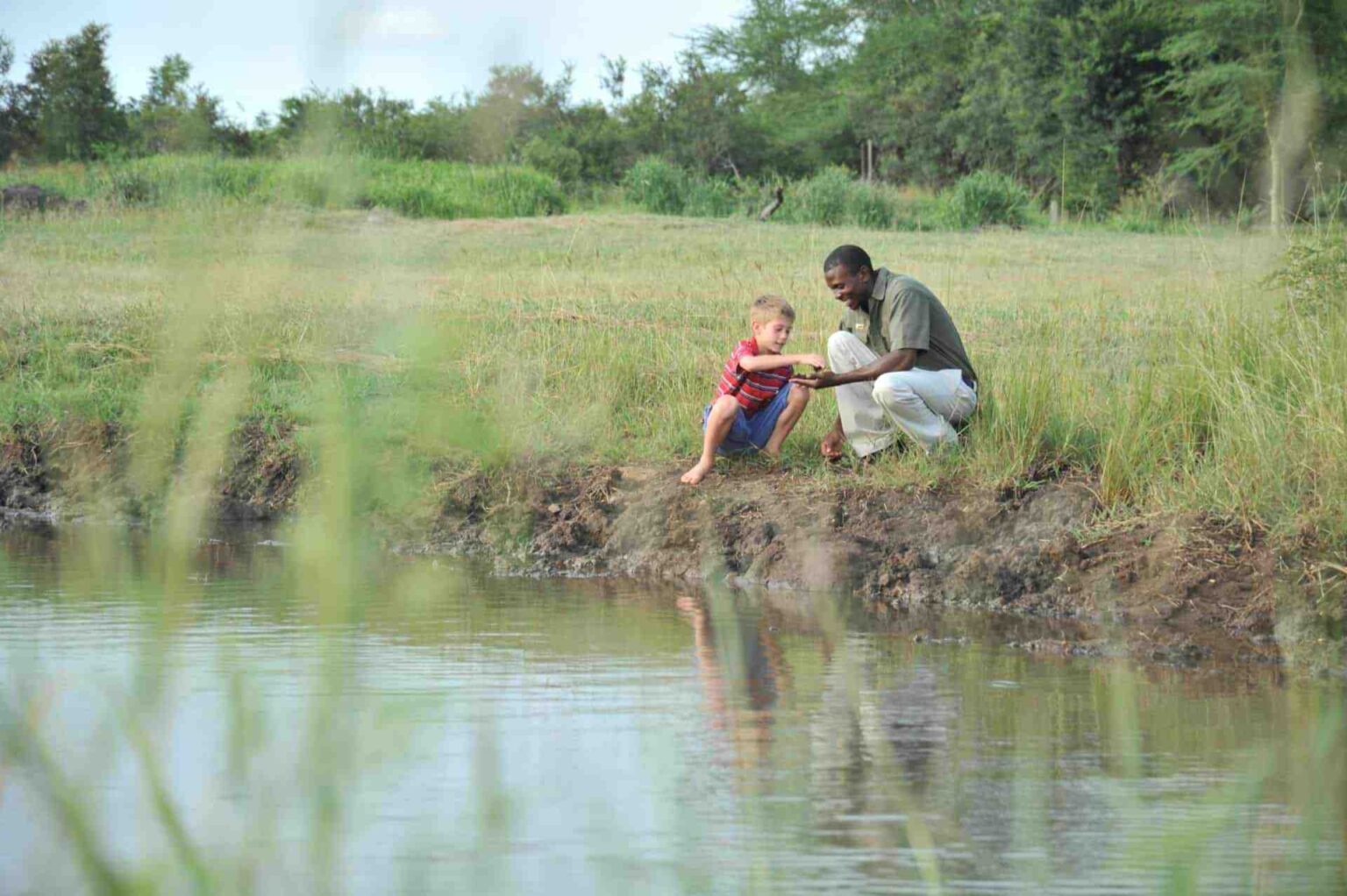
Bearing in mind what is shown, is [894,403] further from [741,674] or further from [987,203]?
[987,203]

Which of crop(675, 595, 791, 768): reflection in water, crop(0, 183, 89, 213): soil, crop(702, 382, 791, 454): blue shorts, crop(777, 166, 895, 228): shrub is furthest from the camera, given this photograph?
crop(777, 166, 895, 228): shrub

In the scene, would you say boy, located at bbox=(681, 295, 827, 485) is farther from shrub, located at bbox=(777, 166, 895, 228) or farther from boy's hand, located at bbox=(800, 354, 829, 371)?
shrub, located at bbox=(777, 166, 895, 228)

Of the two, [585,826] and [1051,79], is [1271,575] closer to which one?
[585,826]

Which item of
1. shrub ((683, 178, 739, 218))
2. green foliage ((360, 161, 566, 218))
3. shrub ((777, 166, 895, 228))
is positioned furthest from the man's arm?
shrub ((683, 178, 739, 218))

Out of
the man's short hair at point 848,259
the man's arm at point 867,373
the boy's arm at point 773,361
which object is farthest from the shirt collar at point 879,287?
the boy's arm at point 773,361

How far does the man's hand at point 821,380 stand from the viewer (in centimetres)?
736

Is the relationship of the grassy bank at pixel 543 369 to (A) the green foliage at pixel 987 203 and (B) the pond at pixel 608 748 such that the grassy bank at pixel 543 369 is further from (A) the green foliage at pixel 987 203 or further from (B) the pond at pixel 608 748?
(A) the green foliage at pixel 987 203

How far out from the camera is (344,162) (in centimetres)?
141

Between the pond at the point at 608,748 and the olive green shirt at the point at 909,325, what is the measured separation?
1.38 meters

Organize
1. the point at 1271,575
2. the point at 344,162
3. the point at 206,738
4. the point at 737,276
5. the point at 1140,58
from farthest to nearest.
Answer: the point at 1140,58 → the point at 737,276 → the point at 1271,575 → the point at 206,738 → the point at 344,162

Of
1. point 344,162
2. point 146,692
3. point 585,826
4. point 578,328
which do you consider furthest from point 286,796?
point 578,328

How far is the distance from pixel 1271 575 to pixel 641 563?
3042 mm

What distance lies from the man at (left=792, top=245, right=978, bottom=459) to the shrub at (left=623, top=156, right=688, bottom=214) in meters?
18.7

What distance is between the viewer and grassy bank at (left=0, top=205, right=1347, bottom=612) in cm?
169
